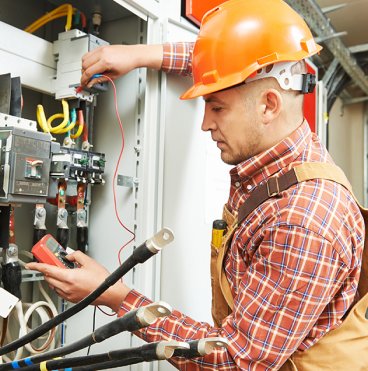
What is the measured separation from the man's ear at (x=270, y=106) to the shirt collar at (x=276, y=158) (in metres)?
0.06

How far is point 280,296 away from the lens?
768 millimetres

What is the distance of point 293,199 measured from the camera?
31.8 inches

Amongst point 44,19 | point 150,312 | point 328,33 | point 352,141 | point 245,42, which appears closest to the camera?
point 150,312

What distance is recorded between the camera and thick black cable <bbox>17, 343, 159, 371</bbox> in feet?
1.95

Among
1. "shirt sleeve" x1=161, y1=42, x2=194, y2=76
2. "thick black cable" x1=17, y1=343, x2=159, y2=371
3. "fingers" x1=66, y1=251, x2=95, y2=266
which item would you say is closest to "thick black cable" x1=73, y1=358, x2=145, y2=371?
"thick black cable" x1=17, y1=343, x2=159, y2=371

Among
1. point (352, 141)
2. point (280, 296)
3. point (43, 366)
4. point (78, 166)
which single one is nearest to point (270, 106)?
point (280, 296)

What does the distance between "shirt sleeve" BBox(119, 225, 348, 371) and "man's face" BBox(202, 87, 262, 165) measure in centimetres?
22

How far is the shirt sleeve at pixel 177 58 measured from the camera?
112 centimetres

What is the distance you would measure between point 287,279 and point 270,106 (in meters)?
0.36

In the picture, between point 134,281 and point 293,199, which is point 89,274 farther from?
point 293,199

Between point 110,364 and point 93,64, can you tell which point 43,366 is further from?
point 93,64

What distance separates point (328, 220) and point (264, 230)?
0.38 ft

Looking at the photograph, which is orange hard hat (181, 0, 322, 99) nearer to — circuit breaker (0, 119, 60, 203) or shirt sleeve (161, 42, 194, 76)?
shirt sleeve (161, 42, 194, 76)

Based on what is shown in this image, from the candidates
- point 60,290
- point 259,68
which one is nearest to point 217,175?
point 259,68
